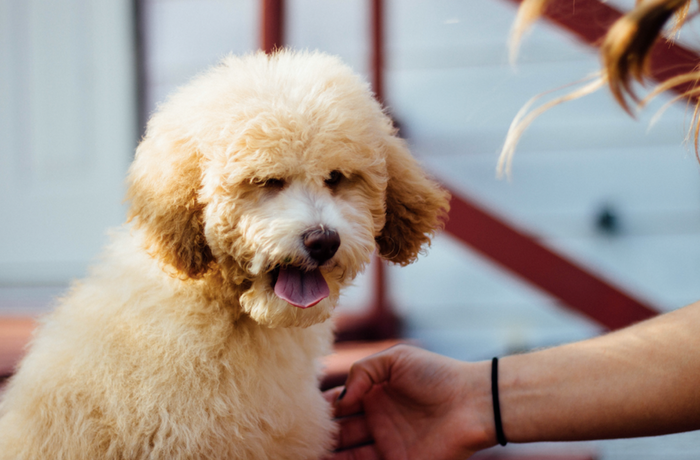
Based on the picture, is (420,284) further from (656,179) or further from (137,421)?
(137,421)

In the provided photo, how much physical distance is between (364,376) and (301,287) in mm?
473

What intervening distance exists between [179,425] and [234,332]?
0.18m

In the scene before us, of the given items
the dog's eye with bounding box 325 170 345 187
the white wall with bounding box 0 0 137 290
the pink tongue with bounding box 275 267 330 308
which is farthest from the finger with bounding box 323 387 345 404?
the white wall with bounding box 0 0 137 290

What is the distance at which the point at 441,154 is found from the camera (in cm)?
389

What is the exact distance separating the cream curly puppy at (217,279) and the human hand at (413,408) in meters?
0.34

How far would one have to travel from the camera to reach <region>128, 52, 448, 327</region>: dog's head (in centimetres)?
95

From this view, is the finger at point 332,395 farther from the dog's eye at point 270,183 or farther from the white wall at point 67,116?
the white wall at point 67,116

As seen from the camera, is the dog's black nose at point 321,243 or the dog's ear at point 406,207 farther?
the dog's ear at point 406,207

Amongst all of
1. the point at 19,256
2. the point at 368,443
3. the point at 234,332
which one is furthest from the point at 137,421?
the point at 19,256

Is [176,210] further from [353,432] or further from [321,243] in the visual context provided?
[353,432]

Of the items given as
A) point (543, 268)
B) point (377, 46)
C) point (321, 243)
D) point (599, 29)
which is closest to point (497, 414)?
point (321, 243)

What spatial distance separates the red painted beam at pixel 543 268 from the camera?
2.90 meters

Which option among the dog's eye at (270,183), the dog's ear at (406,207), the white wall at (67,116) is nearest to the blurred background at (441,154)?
the white wall at (67,116)

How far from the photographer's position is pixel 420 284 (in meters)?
4.07
